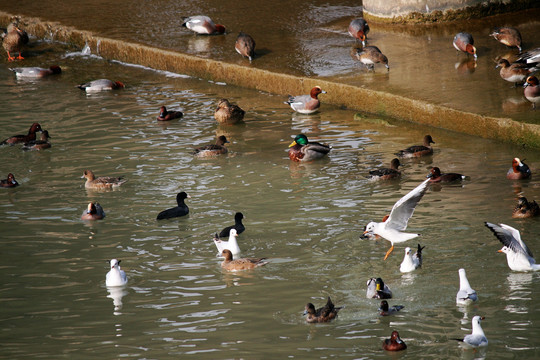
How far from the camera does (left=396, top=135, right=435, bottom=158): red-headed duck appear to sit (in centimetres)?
1164

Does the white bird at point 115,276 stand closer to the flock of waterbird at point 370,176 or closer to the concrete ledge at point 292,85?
the flock of waterbird at point 370,176

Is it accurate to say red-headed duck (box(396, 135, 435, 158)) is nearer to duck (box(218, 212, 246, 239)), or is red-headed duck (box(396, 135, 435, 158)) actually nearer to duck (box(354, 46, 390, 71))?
duck (box(354, 46, 390, 71))

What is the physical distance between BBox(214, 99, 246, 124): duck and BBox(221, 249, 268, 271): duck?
17.6ft

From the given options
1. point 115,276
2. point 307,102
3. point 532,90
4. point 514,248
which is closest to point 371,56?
point 307,102

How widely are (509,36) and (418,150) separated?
416 cm

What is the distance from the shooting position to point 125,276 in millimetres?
8391

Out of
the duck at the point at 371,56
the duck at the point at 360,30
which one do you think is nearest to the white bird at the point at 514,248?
the duck at the point at 371,56

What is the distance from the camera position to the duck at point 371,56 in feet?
47.1

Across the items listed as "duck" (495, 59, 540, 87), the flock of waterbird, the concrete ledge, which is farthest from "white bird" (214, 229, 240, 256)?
"duck" (495, 59, 540, 87)

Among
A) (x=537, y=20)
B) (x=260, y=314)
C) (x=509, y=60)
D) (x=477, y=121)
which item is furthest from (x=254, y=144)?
(x=537, y=20)

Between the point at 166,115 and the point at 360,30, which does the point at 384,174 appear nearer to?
the point at 166,115

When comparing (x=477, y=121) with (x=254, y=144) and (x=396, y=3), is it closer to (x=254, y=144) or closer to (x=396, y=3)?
(x=254, y=144)

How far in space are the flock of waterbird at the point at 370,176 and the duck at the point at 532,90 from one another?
15 millimetres

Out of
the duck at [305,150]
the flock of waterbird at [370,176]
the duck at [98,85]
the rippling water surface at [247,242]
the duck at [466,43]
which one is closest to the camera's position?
the rippling water surface at [247,242]
